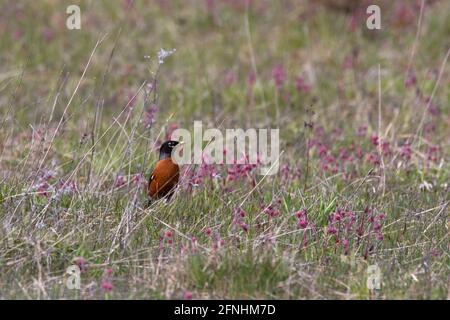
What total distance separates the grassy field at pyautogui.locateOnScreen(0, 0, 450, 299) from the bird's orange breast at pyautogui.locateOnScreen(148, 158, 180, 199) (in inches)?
3.8

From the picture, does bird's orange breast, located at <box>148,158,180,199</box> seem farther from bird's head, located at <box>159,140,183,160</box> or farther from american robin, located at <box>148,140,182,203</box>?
bird's head, located at <box>159,140,183,160</box>

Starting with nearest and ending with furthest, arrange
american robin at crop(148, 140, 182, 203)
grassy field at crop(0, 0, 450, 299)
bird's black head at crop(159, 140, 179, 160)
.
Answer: grassy field at crop(0, 0, 450, 299), american robin at crop(148, 140, 182, 203), bird's black head at crop(159, 140, 179, 160)

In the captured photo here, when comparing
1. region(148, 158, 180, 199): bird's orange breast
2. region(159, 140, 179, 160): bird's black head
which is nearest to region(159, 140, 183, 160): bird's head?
region(159, 140, 179, 160): bird's black head

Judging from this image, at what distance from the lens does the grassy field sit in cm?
431

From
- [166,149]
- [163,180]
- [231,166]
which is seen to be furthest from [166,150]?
[231,166]

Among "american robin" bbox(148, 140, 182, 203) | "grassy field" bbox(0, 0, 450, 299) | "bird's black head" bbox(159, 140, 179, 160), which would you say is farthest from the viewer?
"bird's black head" bbox(159, 140, 179, 160)

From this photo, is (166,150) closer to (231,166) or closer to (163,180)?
(163,180)

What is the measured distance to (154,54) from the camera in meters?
9.55

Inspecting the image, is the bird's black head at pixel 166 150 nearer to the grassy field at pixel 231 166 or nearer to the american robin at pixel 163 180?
the american robin at pixel 163 180

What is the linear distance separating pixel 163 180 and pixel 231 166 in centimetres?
83

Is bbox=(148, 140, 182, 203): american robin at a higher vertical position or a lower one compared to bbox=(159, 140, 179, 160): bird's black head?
lower

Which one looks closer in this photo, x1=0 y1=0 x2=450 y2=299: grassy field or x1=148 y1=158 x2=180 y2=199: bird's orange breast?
x1=0 y1=0 x2=450 y2=299: grassy field

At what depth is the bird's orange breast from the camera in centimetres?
543

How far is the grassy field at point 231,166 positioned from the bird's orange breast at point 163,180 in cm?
10
